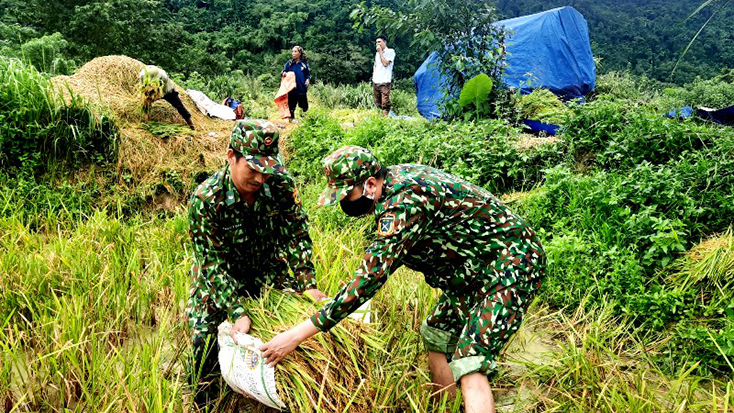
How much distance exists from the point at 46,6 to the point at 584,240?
13.9 m

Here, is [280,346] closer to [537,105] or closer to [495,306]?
[495,306]

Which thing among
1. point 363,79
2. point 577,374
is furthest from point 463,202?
point 363,79

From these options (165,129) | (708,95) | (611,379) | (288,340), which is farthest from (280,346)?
(708,95)

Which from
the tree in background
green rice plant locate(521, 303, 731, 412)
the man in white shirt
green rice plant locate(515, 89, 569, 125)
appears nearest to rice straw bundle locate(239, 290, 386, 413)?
green rice plant locate(521, 303, 731, 412)

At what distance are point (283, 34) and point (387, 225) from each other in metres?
20.0

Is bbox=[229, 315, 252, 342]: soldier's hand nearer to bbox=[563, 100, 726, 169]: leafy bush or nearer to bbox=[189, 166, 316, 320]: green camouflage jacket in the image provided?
bbox=[189, 166, 316, 320]: green camouflage jacket

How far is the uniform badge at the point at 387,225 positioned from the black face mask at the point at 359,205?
0.15 m

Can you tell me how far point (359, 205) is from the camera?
1982 millimetres

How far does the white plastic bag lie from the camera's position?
1889 mm

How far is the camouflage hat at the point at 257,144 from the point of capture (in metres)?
2.10

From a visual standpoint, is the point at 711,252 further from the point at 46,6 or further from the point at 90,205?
the point at 46,6

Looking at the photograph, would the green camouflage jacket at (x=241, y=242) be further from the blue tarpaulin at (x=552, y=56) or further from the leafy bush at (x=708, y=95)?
the leafy bush at (x=708, y=95)

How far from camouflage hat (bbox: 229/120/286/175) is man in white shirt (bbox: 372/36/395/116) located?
23.9 feet

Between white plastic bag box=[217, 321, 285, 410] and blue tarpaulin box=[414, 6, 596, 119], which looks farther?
blue tarpaulin box=[414, 6, 596, 119]
